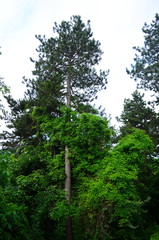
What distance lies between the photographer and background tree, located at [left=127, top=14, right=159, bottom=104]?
15383mm

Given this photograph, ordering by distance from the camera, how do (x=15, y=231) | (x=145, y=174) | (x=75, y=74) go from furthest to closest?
(x=145, y=174), (x=75, y=74), (x=15, y=231)

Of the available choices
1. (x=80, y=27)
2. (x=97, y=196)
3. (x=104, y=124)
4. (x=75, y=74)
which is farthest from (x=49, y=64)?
(x=97, y=196)

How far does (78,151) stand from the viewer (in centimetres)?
1121

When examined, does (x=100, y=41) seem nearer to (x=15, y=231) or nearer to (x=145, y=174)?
(x=145, y=174)

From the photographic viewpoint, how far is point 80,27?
15055mm

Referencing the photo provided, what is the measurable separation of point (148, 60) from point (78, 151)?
1006cm

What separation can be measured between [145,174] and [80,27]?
12921mm

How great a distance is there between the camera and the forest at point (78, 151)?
28.4 ft

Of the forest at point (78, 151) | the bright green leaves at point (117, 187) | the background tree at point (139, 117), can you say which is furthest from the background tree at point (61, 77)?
the background tree at point (139, 117)

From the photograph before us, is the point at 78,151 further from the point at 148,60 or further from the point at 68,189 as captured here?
the point at 148,60

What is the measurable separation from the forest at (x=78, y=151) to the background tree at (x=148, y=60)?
8cm

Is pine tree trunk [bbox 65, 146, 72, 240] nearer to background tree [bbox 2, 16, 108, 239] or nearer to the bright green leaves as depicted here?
the bright green leaves

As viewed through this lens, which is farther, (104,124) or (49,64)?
(49,64)

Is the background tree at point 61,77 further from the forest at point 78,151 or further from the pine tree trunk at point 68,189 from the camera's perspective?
the pine tree trunk at point 68,189
